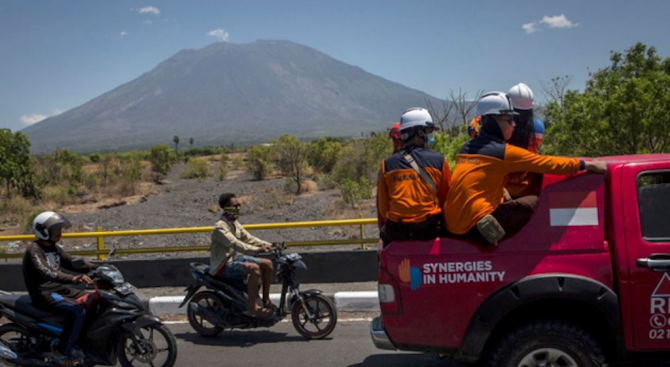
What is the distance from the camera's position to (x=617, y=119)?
11578 mm

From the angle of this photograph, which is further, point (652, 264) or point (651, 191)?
point (651, 191)

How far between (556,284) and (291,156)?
28877mm

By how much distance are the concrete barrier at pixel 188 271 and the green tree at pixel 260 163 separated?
26424 millimetres

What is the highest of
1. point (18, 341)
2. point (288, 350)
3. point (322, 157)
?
point (322, 157)

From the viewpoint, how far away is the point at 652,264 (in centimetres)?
395

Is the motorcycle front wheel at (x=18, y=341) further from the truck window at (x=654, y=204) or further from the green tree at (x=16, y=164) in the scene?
the green tree at (x=16, y=164)

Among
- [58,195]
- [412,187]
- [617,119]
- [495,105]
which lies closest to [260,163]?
[58,195]

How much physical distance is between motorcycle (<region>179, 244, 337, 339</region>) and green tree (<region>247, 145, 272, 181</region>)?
2912cm

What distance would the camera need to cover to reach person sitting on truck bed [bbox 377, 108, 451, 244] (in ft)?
14.2

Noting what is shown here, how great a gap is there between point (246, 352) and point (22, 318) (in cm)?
219

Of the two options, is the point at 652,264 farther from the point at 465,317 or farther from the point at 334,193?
the point at 334,193

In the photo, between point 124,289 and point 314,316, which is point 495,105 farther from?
point 124,289

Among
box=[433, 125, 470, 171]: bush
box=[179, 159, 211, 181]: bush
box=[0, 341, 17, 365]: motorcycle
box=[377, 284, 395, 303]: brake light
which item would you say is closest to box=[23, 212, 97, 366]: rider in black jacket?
box=[0, 341, 17, 365]: motorcycle

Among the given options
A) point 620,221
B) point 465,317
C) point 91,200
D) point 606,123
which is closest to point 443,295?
point 465,317
